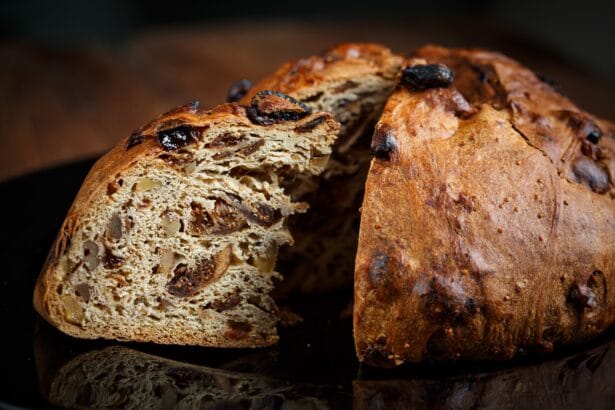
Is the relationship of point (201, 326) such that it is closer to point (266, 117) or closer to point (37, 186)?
point (266, 117)

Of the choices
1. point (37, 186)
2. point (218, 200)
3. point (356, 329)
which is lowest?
point (37, 186)

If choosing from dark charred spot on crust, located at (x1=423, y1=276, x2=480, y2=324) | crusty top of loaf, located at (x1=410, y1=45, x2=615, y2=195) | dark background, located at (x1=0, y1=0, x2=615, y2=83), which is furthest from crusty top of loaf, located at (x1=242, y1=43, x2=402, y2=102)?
dark background, located at (x1=0, y1=0, x2=615, y2=83)

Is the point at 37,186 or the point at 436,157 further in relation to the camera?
the point at 37,186

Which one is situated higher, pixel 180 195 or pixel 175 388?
pixel 180 195

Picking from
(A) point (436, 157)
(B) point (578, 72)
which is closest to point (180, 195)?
(A) point (436, 157)

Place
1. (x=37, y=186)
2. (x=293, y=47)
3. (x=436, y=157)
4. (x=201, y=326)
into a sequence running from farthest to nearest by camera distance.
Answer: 1. (x=293, y=47)
2. (x=37, y=186)
3. (x=201, y=326)
4. (x=436, y=157)

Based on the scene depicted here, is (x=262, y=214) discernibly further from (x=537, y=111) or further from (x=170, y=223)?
(x=537, y=111)

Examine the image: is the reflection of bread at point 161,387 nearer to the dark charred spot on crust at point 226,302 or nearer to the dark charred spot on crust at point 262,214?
the dark charred spot on crust at point 226,302

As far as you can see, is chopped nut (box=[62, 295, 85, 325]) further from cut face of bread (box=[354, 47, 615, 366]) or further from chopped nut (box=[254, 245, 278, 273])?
cut face of bread (box=[354, 47, 615, 366])
